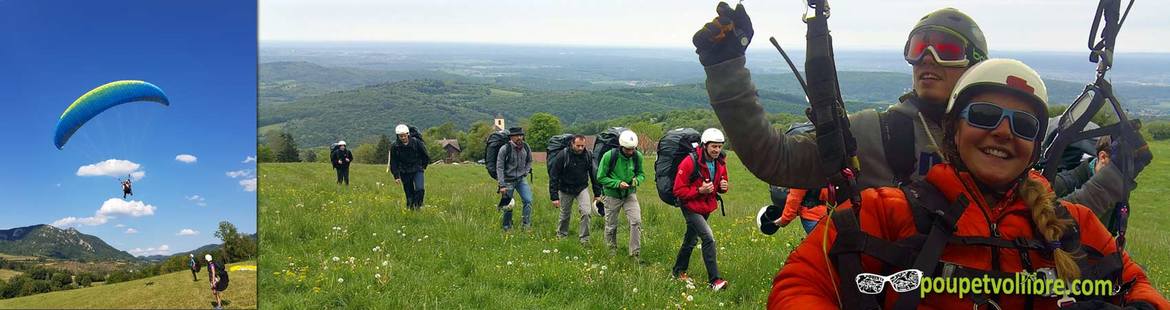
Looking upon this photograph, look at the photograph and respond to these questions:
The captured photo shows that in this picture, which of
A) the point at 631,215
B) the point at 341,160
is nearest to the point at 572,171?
the point at 631,215

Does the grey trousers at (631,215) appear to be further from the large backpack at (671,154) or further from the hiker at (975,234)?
the hiker at (975,234)

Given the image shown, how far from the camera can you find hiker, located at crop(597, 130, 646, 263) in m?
9.16

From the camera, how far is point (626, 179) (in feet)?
30.0

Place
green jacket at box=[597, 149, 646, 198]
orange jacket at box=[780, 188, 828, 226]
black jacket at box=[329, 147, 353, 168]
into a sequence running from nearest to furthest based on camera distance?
orange jacket at box=[780, 188, 828, 226]
green jacket at box=[597, 149, 646, 198]
black jacket at box=[329, 147, 353, 168]

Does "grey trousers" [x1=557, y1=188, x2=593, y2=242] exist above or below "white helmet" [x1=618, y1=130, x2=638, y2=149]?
below

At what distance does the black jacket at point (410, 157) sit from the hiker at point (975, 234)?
38.1ft

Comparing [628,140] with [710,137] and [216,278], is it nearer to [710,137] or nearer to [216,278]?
[710,137]

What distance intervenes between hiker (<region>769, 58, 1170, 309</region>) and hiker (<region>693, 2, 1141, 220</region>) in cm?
33

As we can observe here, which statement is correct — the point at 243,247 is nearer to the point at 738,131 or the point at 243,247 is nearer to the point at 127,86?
the point at 127,86

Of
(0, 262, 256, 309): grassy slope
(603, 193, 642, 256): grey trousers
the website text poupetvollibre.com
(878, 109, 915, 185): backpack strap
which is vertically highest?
(878, 109, 915, 185): backpack strap

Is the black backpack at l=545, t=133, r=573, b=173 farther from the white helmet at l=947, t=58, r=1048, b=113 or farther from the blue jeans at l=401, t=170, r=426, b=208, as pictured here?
the white helmet at l=947, t=58, r=1048, b=113

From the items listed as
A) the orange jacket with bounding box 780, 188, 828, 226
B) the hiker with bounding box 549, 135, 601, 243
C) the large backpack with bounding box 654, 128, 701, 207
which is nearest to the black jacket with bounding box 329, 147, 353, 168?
the hiker with bounding box 549, 135, 601, 243

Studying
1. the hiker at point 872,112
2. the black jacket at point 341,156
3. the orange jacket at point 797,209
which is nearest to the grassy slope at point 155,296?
the hiker at point 872,112

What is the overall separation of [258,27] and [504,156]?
8404 millimetres
